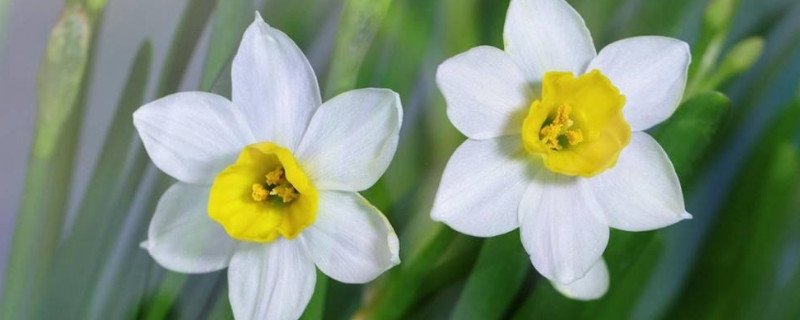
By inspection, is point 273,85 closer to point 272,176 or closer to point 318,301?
point 272,176

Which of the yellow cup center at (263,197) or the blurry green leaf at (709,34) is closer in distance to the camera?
the yellow cup center at (263,197)

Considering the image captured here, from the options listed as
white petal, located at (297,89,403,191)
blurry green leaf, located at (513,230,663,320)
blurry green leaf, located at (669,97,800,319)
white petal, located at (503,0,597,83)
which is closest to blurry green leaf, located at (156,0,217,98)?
white petal, located at (297,89,403,191)

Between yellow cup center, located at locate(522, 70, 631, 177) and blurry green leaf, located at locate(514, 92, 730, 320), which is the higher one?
yellow cup center, located at locate(522, 70, 631, 177)

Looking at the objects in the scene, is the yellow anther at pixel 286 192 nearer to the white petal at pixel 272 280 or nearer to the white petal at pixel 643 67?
the white petal at pixel 272 280

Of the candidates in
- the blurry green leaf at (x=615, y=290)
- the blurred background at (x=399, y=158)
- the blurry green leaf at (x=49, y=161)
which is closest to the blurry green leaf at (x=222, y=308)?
the blurred background at (x=399, y=158)

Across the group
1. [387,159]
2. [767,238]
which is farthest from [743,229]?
[387,159]

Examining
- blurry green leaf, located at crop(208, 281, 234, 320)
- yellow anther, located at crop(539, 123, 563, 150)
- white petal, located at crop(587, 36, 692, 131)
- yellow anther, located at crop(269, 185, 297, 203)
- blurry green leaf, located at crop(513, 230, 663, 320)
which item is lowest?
blurry green leaf, located at crop(513, 230, 663, 320)

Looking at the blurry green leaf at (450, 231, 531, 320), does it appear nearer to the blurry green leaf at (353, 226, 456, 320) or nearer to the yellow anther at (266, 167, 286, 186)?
the blurry green leaf at (353, 226, 456, 320)
